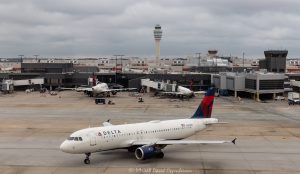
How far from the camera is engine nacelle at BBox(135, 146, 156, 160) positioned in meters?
44.1

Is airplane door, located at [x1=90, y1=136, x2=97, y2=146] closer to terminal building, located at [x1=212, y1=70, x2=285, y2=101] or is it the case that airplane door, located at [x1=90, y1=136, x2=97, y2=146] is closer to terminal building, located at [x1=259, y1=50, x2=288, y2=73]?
terminal building, located at [x1=212, y1=70, x2=285, y2=101]

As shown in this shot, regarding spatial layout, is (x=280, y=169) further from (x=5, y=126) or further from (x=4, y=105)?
(x=4, y=105)

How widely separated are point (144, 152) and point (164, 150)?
7.11m

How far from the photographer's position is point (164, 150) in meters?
50.8

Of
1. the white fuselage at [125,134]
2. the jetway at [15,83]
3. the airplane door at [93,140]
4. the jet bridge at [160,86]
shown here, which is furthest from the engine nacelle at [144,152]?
the jetway at [15,83]

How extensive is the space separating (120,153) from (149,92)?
105 metres

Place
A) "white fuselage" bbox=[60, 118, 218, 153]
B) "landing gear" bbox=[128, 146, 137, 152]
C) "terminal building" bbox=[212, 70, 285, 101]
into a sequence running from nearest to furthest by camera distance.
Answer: "white fuselage" bbox=[60, 118, 218, 153] < "landing gear" bbox=[128, 146, 137, 152] < "terminal building" bbox=[212, 70, 285, 101]

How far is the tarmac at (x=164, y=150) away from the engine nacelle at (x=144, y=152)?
790mm

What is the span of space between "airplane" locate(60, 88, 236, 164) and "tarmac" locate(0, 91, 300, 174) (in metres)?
1.43

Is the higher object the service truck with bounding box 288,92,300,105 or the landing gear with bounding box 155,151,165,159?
the service truck with bounding box 288,92,300,105

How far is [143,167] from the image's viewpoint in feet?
141

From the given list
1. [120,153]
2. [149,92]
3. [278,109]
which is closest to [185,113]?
[278,109]

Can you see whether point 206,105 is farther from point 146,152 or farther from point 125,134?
point 146,152

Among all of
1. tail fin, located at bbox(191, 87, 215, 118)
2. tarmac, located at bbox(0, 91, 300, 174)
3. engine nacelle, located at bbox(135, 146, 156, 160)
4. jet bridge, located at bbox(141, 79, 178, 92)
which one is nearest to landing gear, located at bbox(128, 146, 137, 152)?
tarmac, located at bbox(0, 91, 300, 174)
